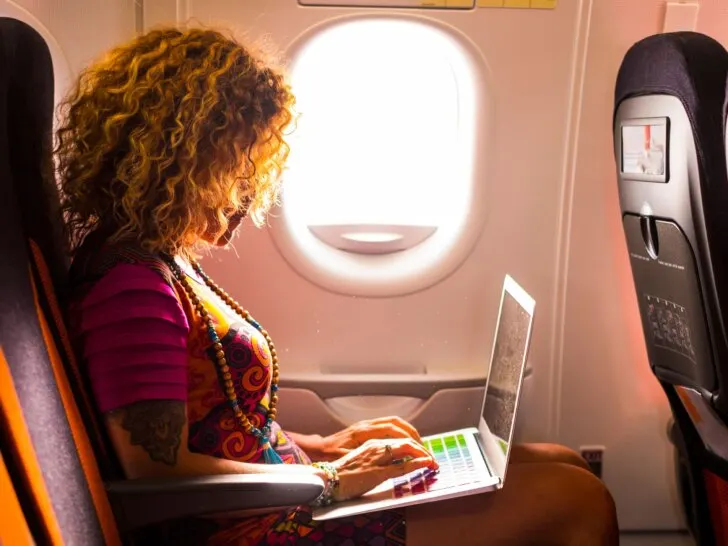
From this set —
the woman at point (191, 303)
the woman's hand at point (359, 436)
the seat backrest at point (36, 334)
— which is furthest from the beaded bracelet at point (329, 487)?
the seat backrest at point (36, 334)

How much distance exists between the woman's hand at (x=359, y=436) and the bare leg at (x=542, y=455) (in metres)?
0.24

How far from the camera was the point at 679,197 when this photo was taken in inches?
A: 62.4

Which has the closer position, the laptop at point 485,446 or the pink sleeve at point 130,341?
the pink sleeve at point 130,341

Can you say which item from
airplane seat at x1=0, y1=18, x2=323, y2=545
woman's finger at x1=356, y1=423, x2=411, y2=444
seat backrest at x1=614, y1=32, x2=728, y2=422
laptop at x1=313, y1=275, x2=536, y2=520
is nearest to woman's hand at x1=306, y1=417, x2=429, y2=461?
woman's finger at x1=356, y1=423, x2=411, y2=444

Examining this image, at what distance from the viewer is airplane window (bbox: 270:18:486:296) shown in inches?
84.4

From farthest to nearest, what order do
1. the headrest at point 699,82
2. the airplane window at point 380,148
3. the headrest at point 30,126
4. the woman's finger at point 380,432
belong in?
the airplane window at point 380,148, the woman's finger at point 380,432, the headrest at point 699,82, the headrest at point 30,126

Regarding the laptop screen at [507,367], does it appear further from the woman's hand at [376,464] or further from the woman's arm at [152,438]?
the woman's arm at [152,438]

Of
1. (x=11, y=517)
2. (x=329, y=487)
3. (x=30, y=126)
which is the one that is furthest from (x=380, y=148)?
(x=11, y=517)

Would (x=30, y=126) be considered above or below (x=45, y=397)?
above

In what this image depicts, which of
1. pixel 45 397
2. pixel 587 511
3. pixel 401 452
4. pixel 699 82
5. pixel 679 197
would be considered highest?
pixel 699 82

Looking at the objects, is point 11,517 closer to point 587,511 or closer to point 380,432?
point 380,432

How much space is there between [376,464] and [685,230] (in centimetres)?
73

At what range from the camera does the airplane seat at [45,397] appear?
108cm

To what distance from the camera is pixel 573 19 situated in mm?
2064
